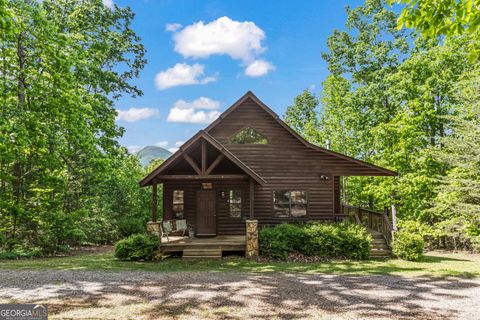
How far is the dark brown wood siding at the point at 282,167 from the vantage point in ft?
51.7

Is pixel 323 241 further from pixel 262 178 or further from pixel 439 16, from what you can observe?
pixel 439 16

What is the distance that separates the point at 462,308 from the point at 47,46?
17056mm

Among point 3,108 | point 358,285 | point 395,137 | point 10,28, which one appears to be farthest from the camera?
point 395,137

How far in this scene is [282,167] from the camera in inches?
627

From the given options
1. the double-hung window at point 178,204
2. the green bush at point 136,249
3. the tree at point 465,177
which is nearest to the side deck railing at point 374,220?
the tree at point 465,177

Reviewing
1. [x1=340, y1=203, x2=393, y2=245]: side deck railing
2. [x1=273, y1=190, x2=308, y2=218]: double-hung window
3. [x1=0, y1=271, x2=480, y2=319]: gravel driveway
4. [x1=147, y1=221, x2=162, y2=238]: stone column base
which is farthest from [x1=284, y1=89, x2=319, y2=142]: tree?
[x1=0, y1=271, x2=480, y2=319]: gravel driveway

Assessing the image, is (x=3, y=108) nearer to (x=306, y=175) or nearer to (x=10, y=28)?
(x=10, y=28)

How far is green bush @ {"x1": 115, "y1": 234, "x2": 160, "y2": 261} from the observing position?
463 inches

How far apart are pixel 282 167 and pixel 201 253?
6.47 metres

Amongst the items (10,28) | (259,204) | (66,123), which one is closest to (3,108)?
(66,123)

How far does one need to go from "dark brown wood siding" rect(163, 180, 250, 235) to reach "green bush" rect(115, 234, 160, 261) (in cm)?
351

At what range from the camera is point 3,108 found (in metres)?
12.2

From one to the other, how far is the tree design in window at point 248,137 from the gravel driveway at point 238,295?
8.24m

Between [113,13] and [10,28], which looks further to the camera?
[113,13]
